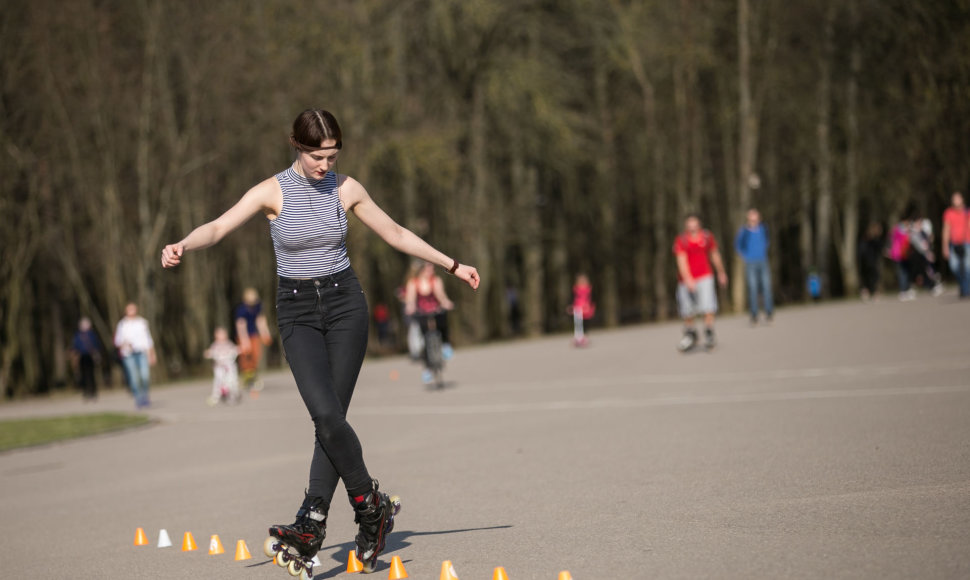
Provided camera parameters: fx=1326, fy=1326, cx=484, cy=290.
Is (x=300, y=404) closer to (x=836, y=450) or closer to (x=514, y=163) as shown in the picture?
(x=836, y=450)

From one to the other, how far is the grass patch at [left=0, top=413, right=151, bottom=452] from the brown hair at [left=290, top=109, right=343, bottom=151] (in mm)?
12730

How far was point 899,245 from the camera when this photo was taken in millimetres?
30172

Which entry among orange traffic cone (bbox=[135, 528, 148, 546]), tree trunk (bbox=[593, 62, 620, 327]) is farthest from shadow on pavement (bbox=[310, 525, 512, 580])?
tree trunk (bbox=[593, 62, 620, 327])

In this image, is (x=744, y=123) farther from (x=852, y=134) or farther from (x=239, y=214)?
(x=239, y=214)

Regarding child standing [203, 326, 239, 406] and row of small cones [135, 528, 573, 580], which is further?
child standing [203, 326, 239, 406]

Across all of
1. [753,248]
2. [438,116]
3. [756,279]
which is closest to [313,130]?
[753,248]

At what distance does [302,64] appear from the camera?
121 feet

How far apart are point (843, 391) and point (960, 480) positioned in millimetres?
A: 6520

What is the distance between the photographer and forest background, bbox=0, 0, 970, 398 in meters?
35.6

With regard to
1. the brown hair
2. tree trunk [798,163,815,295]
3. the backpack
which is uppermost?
tree trunk [798,163,815,295]

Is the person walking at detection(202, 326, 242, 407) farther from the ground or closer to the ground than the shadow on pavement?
farther from the ground

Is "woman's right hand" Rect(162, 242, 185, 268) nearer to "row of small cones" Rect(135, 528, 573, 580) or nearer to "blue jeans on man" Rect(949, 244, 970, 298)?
"row of small cones" Rect(135, 528, 573, 580)

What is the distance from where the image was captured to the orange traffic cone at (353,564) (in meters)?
6.66

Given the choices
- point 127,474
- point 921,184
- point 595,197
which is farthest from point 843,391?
point 595,197
